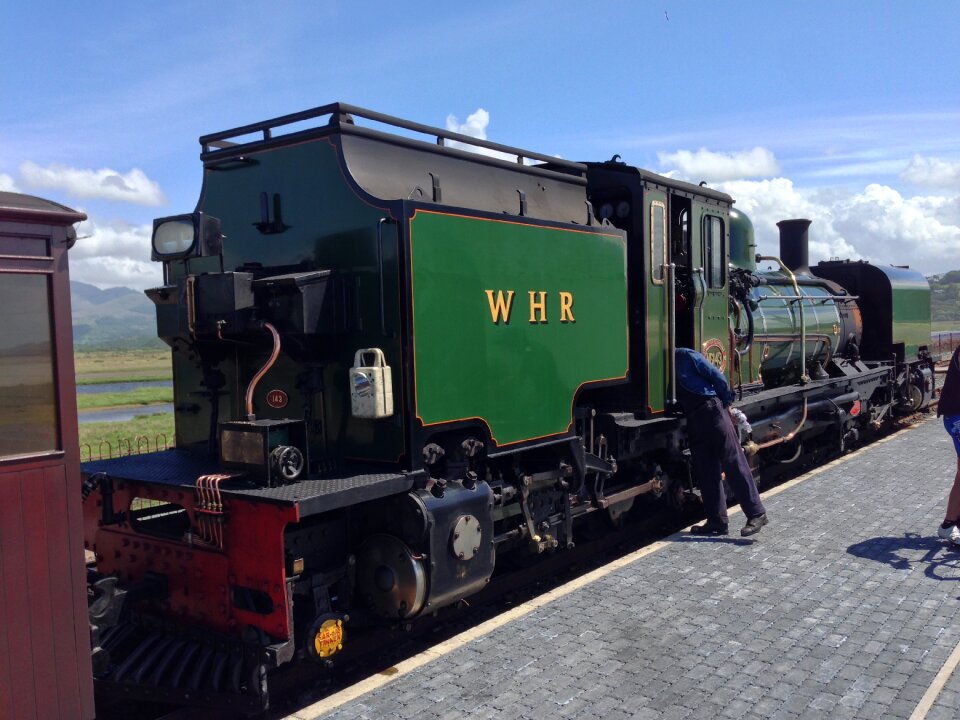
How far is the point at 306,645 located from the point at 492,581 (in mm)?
2417

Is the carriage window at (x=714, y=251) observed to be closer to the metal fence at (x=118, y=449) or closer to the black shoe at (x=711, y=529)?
the black shoe at (x=711, y=529)

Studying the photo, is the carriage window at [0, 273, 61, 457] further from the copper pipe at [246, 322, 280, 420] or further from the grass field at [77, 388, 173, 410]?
the grass field at [77, 388, 173, 410]

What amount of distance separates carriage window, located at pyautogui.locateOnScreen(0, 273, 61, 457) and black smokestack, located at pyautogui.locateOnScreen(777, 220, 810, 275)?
39.4 ft

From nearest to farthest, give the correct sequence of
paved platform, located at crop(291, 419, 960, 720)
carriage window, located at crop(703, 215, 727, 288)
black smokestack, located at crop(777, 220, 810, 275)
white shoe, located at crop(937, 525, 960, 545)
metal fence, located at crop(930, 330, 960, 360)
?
1. paved platform, located at crop(291, 419, 960, 720)
2. white shoe, located at crop(937, 525, 960, 545)
3. carriage window, located at crop(703, 215, 727, 288)
4. black smokestack, located at crop(777, 220, 810, 275)
5. metal fence, located at crop(930, 330, 960, 360)

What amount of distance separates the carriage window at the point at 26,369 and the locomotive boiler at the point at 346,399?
1.03 meters

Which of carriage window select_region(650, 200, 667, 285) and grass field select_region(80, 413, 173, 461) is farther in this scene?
grass field select_region(80, 413, 173, 461)

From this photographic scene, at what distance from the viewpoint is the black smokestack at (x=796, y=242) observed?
519 inches

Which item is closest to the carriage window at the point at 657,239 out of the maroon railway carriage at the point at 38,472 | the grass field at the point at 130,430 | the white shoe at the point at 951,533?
the white shoe at the point at 951,533

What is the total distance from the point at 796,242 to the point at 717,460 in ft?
24.4

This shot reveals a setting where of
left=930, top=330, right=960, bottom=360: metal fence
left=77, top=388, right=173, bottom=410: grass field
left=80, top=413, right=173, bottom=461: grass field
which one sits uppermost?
left=930, top=330, right=960, bottom=360: metal fence

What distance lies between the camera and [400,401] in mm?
4574

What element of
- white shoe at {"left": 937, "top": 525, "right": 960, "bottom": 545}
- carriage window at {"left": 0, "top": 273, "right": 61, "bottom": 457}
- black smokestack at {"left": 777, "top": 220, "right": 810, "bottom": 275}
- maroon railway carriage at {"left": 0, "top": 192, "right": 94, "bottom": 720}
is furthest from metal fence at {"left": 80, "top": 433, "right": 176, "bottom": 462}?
black smokestack at {"left": 777, "top": 220, "right": 810, "bottom": 275}

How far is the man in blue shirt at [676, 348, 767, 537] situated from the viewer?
22.7ft

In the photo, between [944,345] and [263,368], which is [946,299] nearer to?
[944,345]
